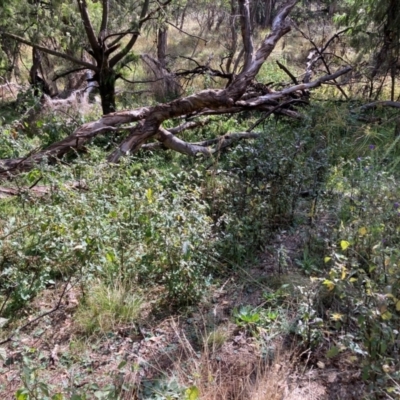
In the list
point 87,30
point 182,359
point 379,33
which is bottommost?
point 182,359

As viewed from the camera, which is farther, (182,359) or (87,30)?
(87,30)

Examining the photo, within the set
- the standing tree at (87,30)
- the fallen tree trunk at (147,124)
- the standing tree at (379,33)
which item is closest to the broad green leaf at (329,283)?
the fallen tree trunk at (147,124)

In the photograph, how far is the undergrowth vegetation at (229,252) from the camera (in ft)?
7.35

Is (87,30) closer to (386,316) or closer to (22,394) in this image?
(22,394)

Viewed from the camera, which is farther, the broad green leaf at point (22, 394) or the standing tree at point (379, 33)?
Result: the standing tree at point (379, 33)

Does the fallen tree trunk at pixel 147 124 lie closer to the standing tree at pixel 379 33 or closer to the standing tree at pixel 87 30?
the standing tree at pixel 87 30

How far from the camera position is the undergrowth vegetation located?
88.2 inches

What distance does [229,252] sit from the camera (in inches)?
135

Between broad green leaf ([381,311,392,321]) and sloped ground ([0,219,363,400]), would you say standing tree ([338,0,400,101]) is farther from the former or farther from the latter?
broad green leaf ([381,311,392,321])

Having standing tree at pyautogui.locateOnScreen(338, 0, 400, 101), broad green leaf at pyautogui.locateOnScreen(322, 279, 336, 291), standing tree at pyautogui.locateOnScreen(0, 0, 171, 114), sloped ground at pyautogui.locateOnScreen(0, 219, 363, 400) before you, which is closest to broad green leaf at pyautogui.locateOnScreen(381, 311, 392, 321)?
broad green leaf at pyautogui.locateOnScreen(322, 279, 336, 291)

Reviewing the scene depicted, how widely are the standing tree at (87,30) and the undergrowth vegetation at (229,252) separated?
2.81 m

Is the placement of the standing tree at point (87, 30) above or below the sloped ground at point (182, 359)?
above

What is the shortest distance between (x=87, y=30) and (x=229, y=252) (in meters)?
4.74

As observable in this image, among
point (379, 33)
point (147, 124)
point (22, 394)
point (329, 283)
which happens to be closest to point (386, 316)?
point (329, 283)
